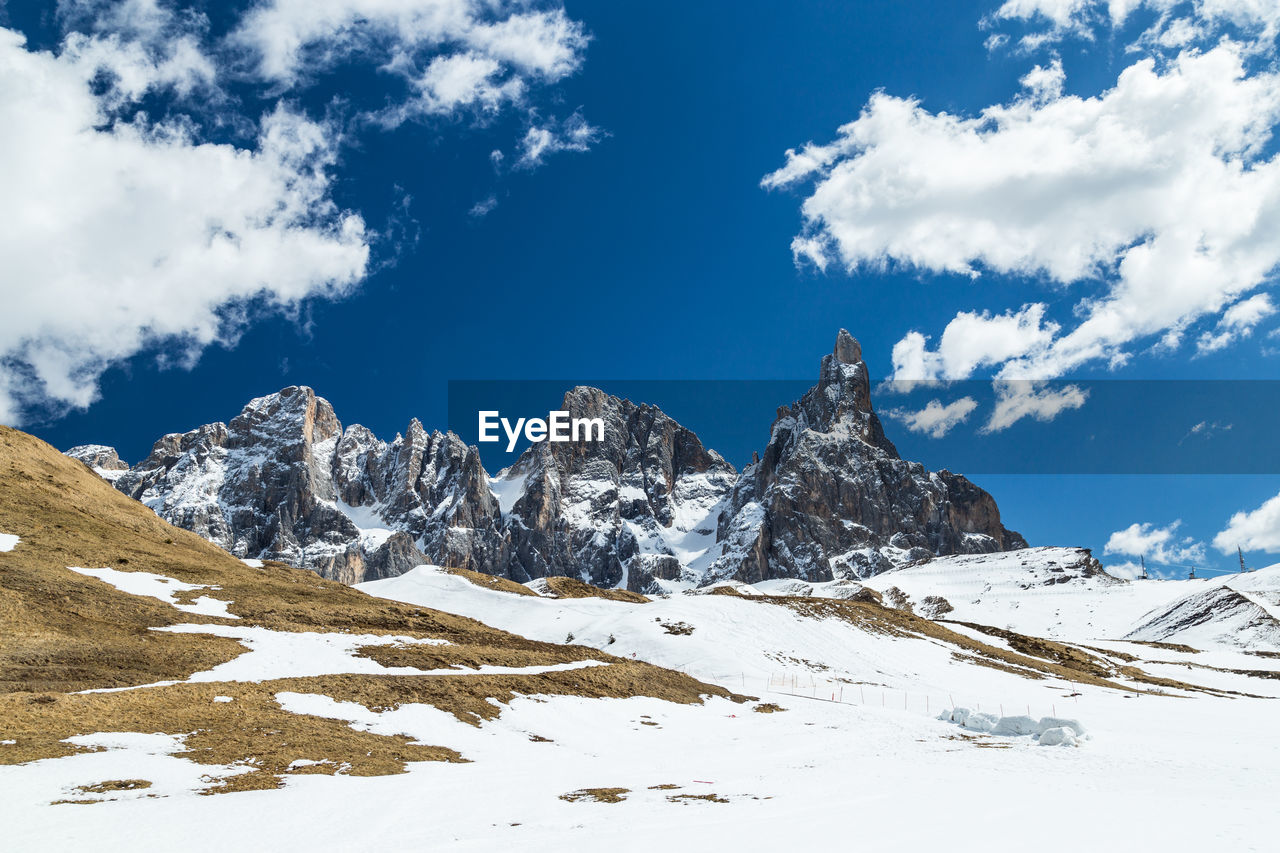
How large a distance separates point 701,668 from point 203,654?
2916 cm

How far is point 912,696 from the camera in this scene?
148ft

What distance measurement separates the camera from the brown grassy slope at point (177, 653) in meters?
19.5

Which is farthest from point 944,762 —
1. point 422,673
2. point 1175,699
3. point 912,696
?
point 1175,699

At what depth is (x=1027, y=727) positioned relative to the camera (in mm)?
28266

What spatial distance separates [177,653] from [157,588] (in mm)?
11387

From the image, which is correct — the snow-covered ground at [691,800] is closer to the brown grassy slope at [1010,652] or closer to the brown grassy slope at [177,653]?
the brown grassy slope at [177,653]

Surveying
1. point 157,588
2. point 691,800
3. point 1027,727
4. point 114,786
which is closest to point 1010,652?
point 1027,727

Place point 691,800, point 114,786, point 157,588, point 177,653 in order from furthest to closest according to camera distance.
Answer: point 157,588, point 177,653, point 691,800, point 114,786

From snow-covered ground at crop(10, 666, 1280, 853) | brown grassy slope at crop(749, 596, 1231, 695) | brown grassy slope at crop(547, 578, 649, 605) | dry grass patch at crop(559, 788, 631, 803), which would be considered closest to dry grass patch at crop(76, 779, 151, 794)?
snow-covered ground at crop(10, 666, 1280, 853)

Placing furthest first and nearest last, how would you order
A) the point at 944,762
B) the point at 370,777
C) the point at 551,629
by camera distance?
the point at 551,629
the point at 944,762
the point at 370,777

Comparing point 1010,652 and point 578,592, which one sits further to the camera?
point 578,592

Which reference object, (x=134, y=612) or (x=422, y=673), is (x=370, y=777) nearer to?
(x=422, y=673)

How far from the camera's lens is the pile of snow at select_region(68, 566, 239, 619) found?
1387 inches

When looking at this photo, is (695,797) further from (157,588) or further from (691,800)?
(157,588)
